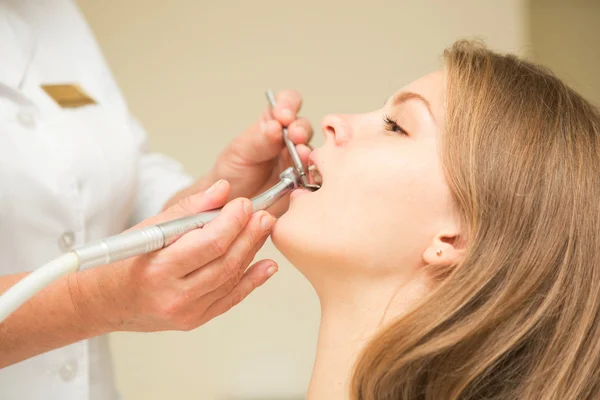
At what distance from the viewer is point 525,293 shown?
762mm

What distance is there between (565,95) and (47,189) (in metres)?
0.70

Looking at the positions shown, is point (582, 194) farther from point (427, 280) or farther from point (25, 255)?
point (25, 255)

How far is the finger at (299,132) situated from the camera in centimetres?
100

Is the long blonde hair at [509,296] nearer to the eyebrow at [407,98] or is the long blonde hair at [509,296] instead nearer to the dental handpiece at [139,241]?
the eyebrow at [407,98]

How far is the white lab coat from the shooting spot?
0.93 metres

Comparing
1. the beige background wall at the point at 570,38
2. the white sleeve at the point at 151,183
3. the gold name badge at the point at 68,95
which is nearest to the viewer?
the gold name badge at the point at 68,95

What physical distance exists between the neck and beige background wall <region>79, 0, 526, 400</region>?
85 cm

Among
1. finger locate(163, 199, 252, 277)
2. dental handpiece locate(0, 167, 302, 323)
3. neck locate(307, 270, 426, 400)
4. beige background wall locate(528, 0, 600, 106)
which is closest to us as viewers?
dental handpiece locate(0, 167, 302, 323)

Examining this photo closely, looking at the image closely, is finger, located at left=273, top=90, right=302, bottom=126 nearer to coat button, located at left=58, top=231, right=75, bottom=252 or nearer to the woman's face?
the woman's face

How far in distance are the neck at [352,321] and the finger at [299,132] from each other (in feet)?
0.83

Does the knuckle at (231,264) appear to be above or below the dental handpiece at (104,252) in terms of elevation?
below

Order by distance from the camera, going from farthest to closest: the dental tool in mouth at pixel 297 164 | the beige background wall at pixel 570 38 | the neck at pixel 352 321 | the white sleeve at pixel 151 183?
the beige background wall at pixel 570 38 → the white sleeve at pixel 151 183 → the dental tool in mouth at pixel 297 164 → the neck at pixel 352 321

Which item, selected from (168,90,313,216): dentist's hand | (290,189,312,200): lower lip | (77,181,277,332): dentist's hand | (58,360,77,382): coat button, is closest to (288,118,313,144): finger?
(168,90,313,216): dentist's hand

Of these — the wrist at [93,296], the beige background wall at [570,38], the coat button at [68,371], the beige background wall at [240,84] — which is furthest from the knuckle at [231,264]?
the beige background wall at [570,38]
